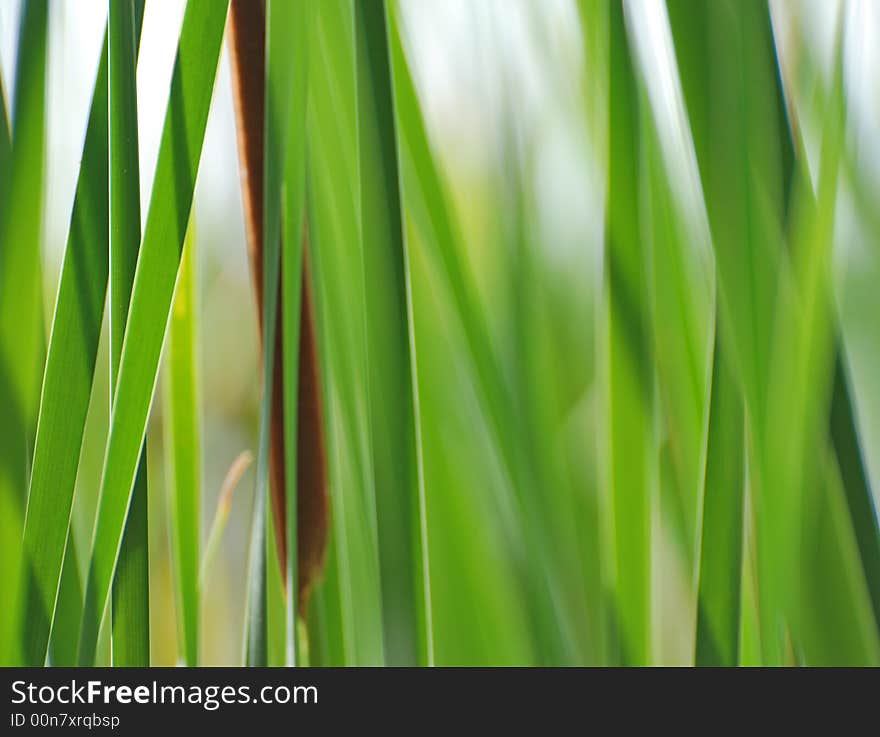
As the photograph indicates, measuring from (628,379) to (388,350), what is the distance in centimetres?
8

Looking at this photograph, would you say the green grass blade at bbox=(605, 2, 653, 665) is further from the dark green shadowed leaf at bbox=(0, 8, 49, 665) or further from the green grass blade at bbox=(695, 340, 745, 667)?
the dark green shadowed leaf at bbox=(0, 8, 49, 665)

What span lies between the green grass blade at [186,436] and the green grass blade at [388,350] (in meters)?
0.10

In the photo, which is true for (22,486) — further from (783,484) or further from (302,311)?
(783,484)

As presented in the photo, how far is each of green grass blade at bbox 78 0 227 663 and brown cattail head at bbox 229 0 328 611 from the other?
1 centimetres

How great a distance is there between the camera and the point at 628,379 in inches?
8.3

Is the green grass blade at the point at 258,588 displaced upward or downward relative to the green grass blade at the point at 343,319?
downward

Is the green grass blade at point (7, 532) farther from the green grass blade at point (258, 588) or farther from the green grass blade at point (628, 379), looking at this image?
the green grass blade at point (628, 379)

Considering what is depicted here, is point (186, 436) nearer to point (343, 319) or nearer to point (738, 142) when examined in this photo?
point (343, 319)

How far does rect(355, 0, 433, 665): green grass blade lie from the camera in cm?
17

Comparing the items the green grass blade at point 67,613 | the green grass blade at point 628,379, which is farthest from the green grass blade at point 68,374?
the green grass blade at point 628,379

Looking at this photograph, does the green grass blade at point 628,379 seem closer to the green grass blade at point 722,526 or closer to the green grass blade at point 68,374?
the green grass blade at point 722,526

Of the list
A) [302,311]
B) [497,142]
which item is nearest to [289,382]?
[302,311]

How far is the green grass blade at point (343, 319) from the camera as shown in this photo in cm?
22

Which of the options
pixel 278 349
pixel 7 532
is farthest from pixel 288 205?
pixel 7 532
